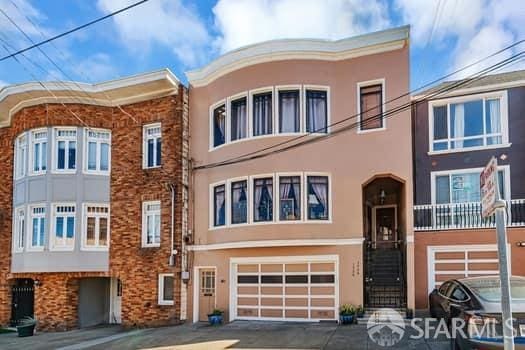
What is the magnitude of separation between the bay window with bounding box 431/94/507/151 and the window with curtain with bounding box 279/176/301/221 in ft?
17.3

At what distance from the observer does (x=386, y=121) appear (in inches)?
621

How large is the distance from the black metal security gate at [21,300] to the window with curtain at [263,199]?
11.1m

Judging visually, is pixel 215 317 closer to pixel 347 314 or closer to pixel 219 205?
pixel 219 205

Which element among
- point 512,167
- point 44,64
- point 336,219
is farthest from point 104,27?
point 512,167

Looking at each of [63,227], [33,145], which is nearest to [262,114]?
[63,227]

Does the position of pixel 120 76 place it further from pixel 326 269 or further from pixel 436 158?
pixel 436 158

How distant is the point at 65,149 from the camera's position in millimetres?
19469

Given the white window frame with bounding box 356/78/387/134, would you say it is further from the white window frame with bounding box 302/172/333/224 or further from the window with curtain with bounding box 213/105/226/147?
the window with curtain with bounding box 213/105/226/147

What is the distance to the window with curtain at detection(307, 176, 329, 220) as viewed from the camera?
16.0m

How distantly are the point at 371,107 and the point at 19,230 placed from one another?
15.1m

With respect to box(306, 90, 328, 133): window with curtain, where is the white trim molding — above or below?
below

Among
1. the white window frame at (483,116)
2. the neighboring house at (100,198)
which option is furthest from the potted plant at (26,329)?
the white window frame at (483,116)

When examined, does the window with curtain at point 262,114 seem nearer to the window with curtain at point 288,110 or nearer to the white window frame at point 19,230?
the window with curtain at point 288,110

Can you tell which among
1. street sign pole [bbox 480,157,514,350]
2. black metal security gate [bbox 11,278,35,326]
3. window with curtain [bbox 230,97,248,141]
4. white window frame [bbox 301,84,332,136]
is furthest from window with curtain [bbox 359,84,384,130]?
black metal security gate [bbox 11,278,35,326]
